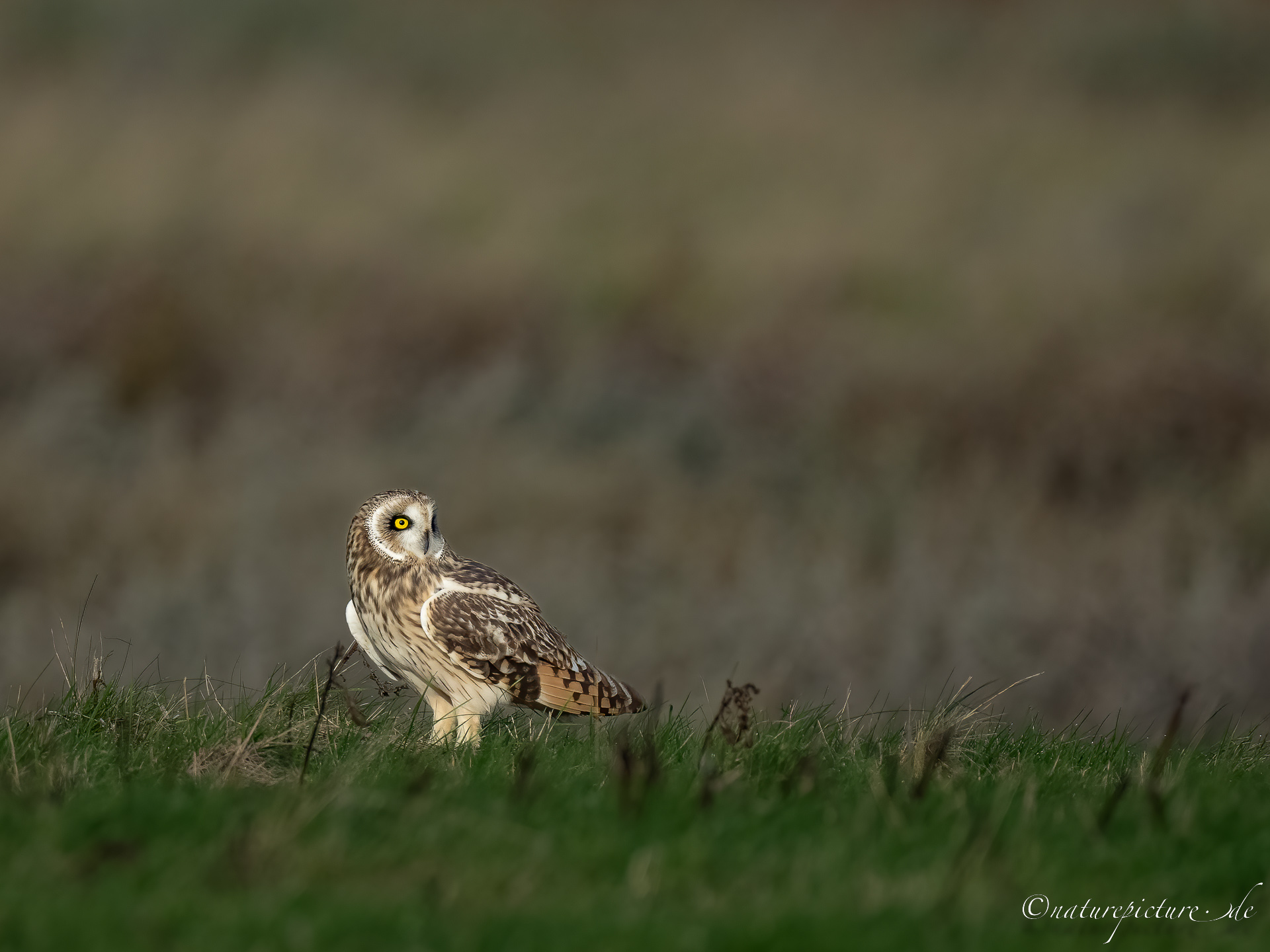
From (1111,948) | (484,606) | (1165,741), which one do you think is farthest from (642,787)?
(484,606)

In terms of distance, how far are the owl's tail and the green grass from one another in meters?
1.29

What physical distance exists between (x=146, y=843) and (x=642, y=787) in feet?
4.74

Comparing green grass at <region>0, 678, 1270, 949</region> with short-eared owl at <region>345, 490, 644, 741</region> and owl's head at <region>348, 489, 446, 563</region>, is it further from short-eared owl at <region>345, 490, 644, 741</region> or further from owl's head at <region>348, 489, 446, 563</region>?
owl's head at <region>348, 489, 446, 563</region>

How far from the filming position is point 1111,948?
142 inches

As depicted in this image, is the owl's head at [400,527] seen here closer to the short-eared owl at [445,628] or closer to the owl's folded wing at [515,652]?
the short-eared owl at [445,628]

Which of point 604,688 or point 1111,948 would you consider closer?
point 1111,948

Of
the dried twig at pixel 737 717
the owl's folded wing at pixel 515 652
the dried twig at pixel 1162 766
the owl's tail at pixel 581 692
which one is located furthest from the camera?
the owl's tail at pixel 581 692

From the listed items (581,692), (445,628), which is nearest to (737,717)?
(581,692)

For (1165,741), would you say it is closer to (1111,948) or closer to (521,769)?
(1111,948)

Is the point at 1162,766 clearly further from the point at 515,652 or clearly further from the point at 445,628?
the point at 445,628

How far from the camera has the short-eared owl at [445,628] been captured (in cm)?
670

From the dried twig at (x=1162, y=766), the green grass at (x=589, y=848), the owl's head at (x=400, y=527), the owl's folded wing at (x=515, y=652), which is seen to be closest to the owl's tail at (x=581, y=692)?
the owl's folded wing at (x=515, y=652)

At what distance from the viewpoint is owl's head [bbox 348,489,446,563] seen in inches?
273

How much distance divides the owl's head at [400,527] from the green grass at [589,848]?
5.09 feet
